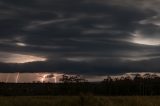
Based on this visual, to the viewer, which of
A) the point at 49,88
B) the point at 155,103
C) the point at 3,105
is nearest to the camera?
the point at 3,105

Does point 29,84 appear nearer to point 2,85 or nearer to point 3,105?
point 2,85

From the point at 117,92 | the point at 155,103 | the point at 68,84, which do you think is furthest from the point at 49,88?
the point at 155,103

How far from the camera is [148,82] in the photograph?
79125mm

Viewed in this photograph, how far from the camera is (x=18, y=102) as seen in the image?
42125 mm

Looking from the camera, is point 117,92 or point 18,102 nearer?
point 18,102

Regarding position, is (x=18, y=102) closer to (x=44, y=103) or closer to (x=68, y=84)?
(x=44, y=103)

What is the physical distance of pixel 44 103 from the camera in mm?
42344

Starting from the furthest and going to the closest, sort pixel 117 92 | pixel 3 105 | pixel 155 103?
pixel 117 92 → pixel 155 103 → pixel 3 105

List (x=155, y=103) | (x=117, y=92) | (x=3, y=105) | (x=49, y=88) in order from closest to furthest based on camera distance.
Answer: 1. (x=3, y=105)
2. (x=155, y=103)
3. (x=117, y=92)
4. (x=49, y=88)

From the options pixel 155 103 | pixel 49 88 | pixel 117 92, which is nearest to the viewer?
pixel 155 103

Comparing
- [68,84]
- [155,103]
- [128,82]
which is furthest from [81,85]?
[155,103]

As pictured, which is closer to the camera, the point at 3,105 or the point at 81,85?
the point at 3,105

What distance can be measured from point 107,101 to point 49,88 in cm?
3772

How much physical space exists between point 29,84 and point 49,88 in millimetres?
4335
